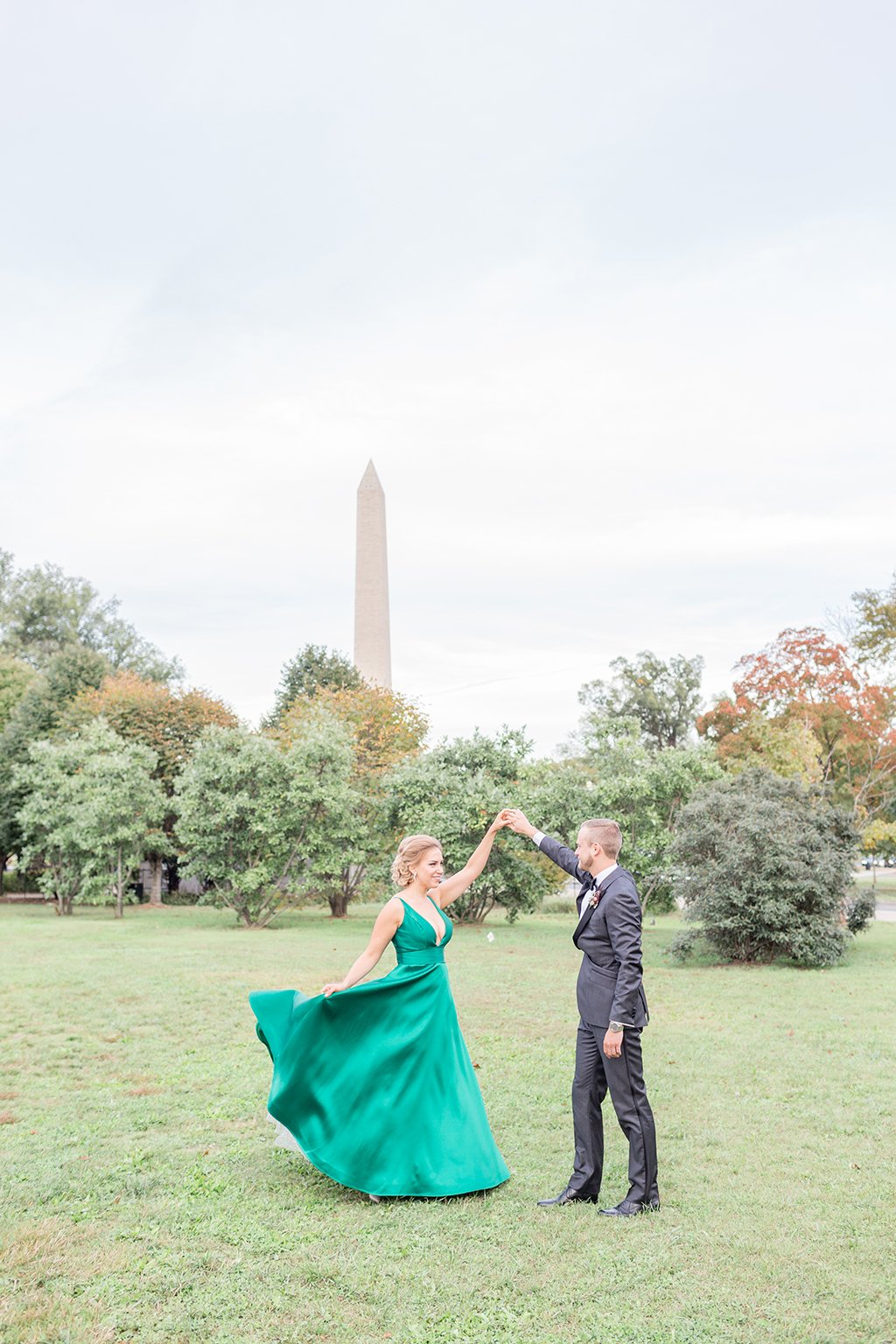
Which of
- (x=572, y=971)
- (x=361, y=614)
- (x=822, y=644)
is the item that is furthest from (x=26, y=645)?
(x=572, y=971)

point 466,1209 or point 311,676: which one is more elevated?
point 311,676

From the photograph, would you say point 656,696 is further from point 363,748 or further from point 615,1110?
point 615,1110

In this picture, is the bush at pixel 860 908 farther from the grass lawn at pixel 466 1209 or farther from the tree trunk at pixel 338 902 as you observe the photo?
the tree trunk at pixel 338 902

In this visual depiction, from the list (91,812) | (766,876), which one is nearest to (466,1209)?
(766,876)

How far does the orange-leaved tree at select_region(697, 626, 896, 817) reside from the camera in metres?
29.8

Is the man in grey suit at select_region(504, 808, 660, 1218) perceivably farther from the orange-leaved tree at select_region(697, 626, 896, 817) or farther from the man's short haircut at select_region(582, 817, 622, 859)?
the orange-leaved tree at select_region(697, 626, 896, 817)

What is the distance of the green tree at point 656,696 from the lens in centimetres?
6072

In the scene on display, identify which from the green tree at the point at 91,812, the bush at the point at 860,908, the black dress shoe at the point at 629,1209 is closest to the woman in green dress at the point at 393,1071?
the black dress shoe at the point at 629,1209

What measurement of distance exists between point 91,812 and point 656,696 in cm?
4004

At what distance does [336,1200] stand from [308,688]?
1562 inches

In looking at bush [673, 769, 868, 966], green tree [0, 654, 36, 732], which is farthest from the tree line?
green tree [0, 654, 36, 732]

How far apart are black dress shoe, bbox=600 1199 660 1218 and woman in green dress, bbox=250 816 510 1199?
2.23 feet

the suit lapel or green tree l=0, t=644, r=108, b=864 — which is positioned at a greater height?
green tree l=0, t=644, r=108, b=864

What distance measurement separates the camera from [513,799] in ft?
77.4
